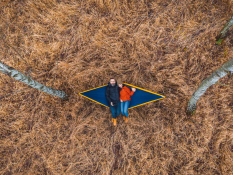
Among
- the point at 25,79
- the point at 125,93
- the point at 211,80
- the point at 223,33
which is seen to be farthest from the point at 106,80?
the point at 223,33

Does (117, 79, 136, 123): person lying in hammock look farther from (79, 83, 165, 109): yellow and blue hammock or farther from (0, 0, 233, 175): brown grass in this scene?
(0, 0, 233, 175): brown grass

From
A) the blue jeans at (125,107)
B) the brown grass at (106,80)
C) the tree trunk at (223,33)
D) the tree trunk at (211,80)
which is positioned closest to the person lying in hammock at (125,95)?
the blue jeans at (125,107)

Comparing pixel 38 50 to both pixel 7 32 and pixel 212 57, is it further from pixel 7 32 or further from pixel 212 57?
pixel 212 57

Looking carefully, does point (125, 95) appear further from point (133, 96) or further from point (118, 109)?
point (118, 109)

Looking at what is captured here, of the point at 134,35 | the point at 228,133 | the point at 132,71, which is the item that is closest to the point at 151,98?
the point at 132,71

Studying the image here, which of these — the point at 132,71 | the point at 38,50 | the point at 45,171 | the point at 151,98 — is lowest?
the point at 45,171

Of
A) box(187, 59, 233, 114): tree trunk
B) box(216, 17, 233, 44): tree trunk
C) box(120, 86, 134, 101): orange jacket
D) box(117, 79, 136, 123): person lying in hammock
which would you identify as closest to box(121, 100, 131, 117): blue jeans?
box(117, 79, 136, 123): person lying in hammock
